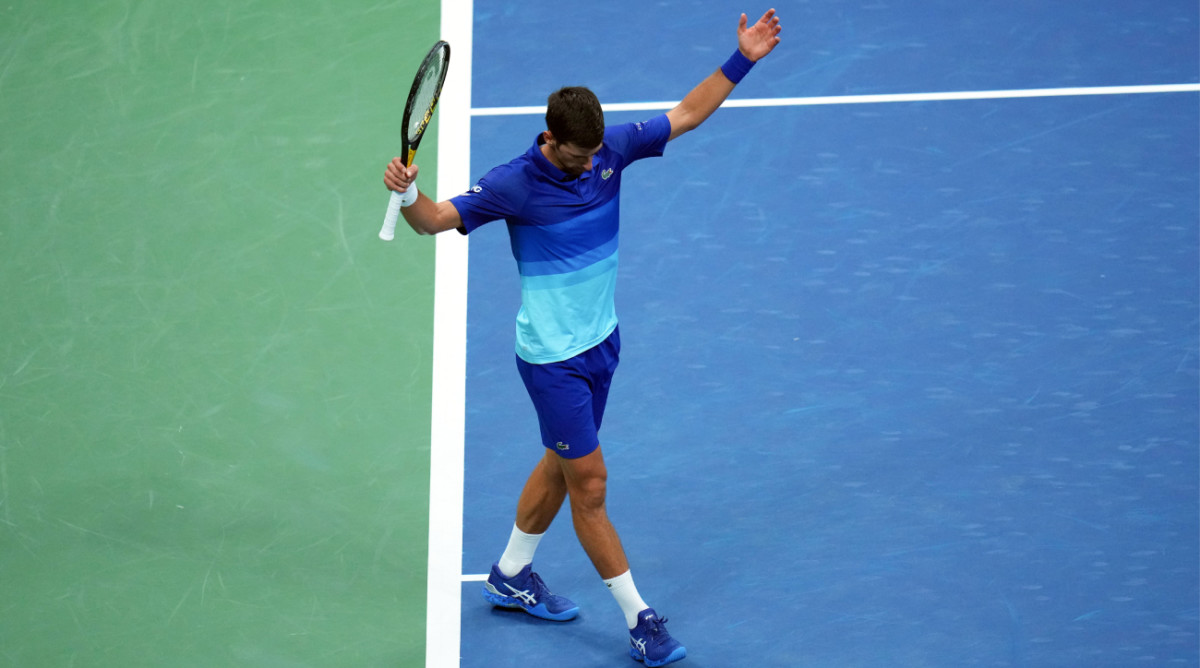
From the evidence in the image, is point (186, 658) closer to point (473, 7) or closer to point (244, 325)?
point (244, 325)

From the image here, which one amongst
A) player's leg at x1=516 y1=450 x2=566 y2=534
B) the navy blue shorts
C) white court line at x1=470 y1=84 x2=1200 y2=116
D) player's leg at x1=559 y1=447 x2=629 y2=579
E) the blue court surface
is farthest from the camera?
white court line at x1=470 y1=84 x2=1200 y2=116

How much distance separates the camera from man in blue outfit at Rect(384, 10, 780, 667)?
4.54m

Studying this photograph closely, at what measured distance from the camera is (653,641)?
200 inches

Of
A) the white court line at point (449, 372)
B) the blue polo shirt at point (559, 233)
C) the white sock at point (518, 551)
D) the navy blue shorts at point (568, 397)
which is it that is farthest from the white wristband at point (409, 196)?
the white court line at point (449, 372)

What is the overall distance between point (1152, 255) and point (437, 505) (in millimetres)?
3525

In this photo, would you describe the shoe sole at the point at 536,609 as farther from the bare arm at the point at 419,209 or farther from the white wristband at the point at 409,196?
the white wristband at the point at 409,196

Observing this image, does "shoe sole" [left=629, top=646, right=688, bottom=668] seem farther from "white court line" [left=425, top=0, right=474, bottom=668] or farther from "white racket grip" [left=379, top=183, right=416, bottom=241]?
"white racket grip" [left=379, top=183, right=416, bottom=241]

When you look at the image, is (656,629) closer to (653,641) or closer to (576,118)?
(653,641)

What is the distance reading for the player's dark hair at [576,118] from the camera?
4371 millimetres

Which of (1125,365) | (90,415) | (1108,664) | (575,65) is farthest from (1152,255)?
(90,415)

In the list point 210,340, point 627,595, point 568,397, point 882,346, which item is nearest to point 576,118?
point 568,397

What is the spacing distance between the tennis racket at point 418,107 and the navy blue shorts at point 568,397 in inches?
30.8

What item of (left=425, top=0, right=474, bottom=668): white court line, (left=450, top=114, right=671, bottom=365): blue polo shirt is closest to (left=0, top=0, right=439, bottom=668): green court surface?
(left=425, top=0, right=474, bottom=668): white court line

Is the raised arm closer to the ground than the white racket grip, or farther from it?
farther from it
